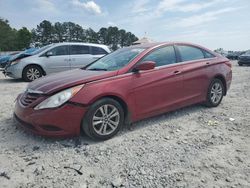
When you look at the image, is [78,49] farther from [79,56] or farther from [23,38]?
[23,38]

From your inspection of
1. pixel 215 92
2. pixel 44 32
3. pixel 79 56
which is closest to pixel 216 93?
pixel 215 92

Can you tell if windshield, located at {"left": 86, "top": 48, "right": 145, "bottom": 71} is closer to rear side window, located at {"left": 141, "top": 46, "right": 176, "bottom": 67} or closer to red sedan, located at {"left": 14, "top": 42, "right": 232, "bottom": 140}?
red sedan, located at {"left": 14, "top": 42, "right": 232, "bottom": 140}

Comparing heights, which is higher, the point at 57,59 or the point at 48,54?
the point at 48,54

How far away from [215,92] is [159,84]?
5.94 feet

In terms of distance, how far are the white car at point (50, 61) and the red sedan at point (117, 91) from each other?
19.2 ft

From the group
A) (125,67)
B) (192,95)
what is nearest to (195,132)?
(192,95)

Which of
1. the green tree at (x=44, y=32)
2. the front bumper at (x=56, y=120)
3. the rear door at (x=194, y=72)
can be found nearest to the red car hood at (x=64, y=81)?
the front bumper at (x=56, y=120)

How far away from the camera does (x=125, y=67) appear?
438 cm

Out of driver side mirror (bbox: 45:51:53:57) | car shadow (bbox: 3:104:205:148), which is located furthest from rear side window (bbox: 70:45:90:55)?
car shadow (bbox: 3:104:205:148)

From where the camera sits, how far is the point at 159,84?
15.3ft

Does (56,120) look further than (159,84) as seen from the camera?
No

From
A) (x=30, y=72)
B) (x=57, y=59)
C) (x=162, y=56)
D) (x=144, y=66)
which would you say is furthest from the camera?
(x=57, y=59)

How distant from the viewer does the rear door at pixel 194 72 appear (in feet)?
17.0

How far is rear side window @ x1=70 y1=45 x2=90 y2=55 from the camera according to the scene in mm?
11156
